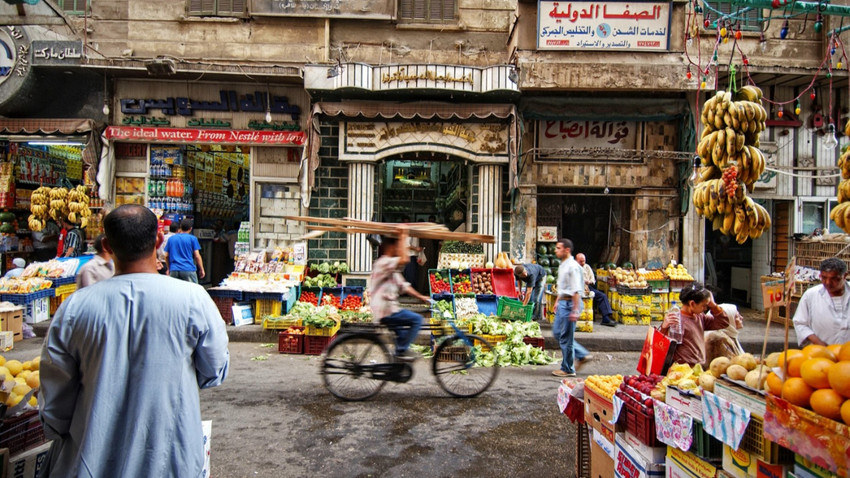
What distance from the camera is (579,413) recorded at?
411 cm

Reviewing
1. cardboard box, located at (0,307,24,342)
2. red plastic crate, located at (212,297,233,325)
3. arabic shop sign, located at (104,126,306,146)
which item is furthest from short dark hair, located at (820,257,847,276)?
cardboard box, located at (0,307,24,342)

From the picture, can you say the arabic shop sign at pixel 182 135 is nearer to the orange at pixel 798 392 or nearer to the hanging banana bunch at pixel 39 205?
the hanging banana bunch at pixel 39 205

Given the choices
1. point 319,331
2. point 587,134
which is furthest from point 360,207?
point 587,134

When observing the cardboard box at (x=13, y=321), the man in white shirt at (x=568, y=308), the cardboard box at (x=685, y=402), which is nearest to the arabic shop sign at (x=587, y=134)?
the man in white shirt at (x=568, y=308)

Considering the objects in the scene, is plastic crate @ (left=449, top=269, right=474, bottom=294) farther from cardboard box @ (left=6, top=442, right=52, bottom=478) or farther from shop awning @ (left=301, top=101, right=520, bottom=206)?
cardboard box @ (left=6, top=442, right=52, bottom=478)

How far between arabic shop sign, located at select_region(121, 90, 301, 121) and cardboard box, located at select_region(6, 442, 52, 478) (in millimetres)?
10029

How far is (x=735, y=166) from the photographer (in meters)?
4.11

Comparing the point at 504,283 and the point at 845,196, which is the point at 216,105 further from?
the point at 845,196

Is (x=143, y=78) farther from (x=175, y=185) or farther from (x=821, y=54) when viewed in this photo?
(x=821, y=54)

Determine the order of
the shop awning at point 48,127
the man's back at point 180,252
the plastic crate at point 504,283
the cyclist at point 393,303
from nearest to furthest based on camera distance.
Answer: the cyclist at point 393,303 < the man's back at point 180,252 < the plastic crate at point 504,283 < the shop awning at point 48,127

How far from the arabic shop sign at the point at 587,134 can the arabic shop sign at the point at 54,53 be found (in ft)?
34.7

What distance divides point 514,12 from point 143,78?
357 inches

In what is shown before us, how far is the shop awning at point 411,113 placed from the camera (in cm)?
1103

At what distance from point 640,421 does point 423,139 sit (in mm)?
8971
